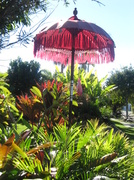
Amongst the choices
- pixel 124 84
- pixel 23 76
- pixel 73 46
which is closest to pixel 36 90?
pixel 73 46

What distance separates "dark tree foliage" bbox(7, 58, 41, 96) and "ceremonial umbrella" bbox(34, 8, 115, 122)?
13979 mm

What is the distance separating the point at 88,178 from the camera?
2412 millimetres

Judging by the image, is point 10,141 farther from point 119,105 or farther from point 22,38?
point 119,105

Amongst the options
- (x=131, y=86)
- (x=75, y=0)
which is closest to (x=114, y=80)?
(x=131, y=86)

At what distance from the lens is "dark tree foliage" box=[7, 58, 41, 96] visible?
19.3m

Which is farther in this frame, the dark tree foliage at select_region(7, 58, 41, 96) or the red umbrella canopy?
the dark tree foliage at select_region(7, 58, 41, 96)

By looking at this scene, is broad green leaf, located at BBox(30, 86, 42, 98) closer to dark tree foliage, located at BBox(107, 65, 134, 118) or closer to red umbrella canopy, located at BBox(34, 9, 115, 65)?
red umbrella canopy, located at BBox(34, 9, 115, 65)

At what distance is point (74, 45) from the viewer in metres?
4.73

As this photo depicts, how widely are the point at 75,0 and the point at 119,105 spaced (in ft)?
70.0

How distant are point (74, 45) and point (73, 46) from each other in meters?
0.05

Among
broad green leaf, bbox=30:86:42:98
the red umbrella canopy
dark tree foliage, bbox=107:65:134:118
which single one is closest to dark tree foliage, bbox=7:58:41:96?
dark tree foliage, bbox=107:65:134:118

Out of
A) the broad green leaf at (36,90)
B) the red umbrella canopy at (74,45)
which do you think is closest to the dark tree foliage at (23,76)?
the red umbrella canopy at (74,45)

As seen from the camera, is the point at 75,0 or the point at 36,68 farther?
the point at 36,68

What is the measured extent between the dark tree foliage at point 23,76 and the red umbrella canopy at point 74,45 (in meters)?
14.0
